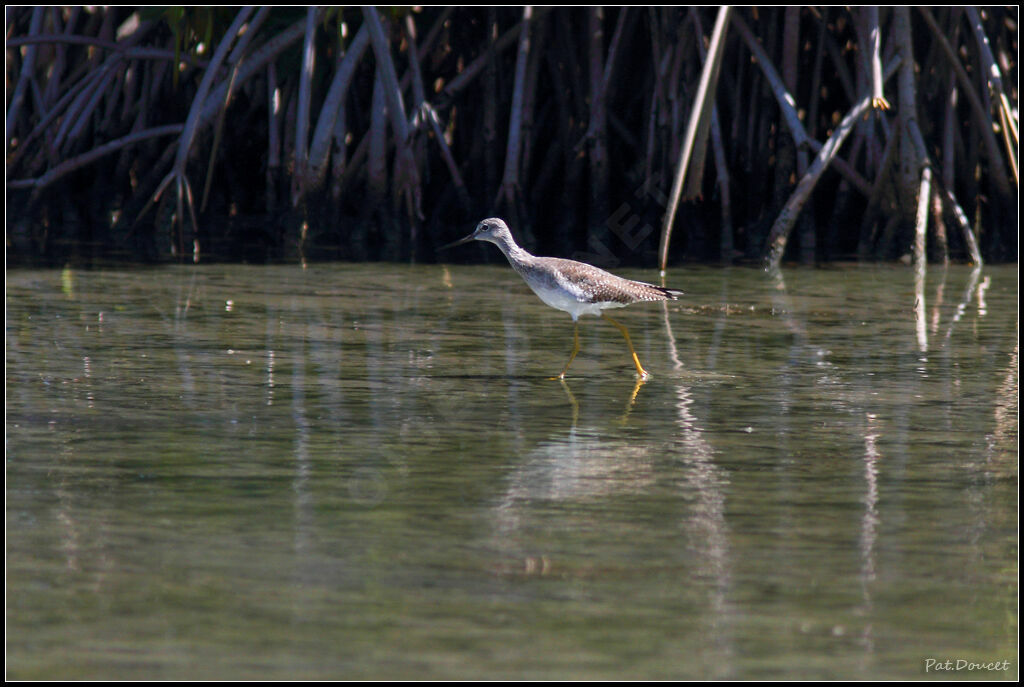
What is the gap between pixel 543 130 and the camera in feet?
43.5

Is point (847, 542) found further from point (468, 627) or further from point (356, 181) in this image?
point (356, 181)

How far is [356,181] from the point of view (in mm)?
12625

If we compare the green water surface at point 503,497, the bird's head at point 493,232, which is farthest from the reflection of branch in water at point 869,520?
the bird's head at point 493,232

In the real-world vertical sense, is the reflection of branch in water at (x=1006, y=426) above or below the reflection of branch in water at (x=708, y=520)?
above

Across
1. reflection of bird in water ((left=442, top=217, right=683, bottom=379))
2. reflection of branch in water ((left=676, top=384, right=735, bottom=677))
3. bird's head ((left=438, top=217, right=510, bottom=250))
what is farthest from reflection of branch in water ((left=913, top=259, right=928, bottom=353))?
reflection of branch in water ((left=676, top=384, right=735, bottom=677))

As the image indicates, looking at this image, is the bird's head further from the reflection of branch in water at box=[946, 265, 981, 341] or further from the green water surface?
the reflection of branch in water at box=[946, 265, 981, 341]

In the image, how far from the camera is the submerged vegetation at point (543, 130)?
10.9 metres

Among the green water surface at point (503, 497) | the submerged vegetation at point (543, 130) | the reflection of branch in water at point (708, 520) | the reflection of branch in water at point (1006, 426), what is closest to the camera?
the green water surface at point (503, 497)

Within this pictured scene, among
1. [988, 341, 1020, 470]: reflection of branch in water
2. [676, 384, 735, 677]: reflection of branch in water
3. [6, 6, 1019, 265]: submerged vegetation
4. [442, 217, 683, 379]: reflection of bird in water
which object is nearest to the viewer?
[676, 384, 735, 677]: reflection of branch in water

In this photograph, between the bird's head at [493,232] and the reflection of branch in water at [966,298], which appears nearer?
the bird's head at [493,232]

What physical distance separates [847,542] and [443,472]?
4.05ft

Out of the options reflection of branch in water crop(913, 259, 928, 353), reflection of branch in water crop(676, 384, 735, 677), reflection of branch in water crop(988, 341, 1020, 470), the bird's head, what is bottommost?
reflection of branch in water crop(676, 384, 735, 677)

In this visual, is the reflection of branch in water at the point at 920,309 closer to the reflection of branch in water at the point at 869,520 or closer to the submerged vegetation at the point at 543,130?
the submerged vegetation at the point at 543,130

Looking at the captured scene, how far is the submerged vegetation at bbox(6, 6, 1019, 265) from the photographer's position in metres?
Answer: 10.9
